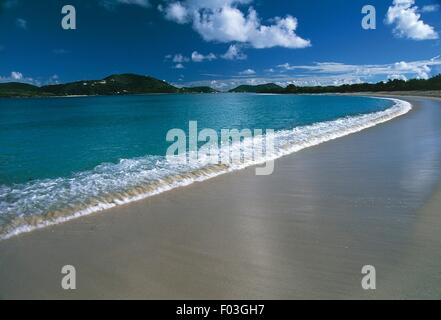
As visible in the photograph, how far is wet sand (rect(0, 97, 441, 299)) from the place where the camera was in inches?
165

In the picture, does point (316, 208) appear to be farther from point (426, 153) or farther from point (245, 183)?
point (426, 153)

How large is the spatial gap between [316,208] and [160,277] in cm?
363

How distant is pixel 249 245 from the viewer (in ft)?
17.4

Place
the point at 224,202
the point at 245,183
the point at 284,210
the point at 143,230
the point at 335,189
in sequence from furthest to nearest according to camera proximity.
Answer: the point at 245,183, the point at 335,189, the point at 224,202, the point at 284,210, the point at 143,230

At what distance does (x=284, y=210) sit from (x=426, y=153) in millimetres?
8100

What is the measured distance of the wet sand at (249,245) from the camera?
4.20 metres

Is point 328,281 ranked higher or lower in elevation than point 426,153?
lower

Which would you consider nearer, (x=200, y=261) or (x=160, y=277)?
(x=160, y=277)

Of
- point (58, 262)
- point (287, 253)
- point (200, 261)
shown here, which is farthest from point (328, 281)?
point (58, 262)

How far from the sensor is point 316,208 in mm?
6906
